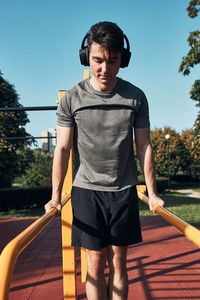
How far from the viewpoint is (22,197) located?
11742mm

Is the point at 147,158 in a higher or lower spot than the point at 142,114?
lower

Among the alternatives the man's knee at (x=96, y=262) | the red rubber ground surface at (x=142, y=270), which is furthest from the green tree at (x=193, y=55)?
the man's knee at (x=96, y=262)

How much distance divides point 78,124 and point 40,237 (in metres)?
4.22

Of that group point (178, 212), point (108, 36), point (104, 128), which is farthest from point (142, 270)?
point (178, 212)

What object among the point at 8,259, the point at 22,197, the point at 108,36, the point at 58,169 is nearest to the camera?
the point at 8,259

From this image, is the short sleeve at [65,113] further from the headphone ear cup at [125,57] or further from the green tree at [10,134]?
the green tree at [10,134]

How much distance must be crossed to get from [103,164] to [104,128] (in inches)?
7.4

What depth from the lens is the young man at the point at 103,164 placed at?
1.43 meters

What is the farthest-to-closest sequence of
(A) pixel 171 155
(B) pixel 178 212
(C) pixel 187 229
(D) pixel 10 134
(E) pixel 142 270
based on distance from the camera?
(A) pixel 171 155 → (D) pixel 10 134 → (B) pixel 178 212 → (E) pixel 142 270 → (C) pixel 187 229

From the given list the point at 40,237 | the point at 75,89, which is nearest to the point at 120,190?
the point at 75,89

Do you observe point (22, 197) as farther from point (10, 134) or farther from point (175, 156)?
point (175, 156)

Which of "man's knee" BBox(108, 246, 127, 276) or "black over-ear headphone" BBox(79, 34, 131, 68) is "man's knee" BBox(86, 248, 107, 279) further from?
"black over-ear headphone" BBox(79, 34, 131, 68)

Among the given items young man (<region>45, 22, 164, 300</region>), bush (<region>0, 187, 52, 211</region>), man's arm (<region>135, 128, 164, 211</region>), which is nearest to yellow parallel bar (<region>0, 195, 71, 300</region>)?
young man (<region>45, 22, 164, 300</region>)

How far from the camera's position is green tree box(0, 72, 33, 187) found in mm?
9891
